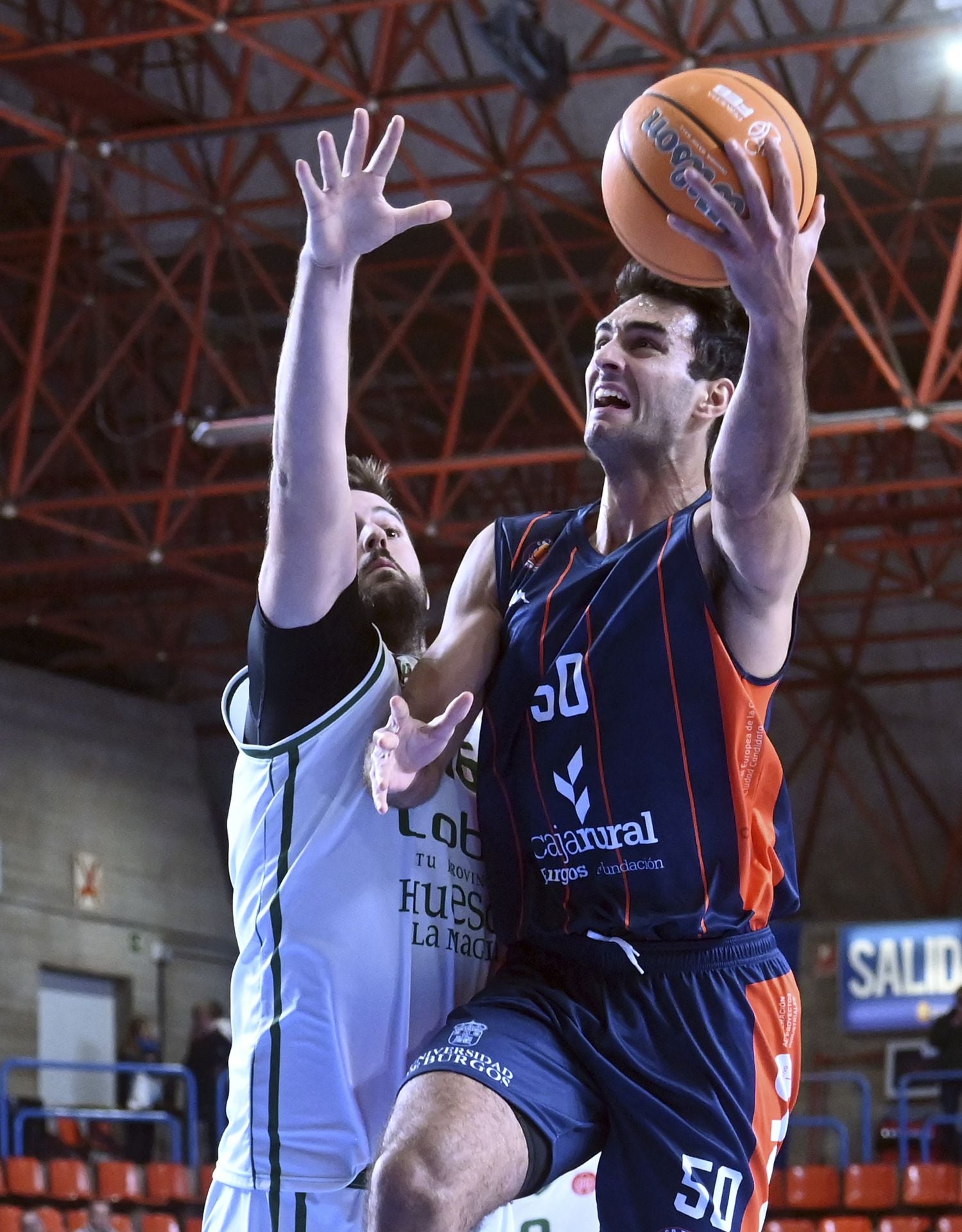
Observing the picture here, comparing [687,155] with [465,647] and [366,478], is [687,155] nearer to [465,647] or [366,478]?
[465,647]

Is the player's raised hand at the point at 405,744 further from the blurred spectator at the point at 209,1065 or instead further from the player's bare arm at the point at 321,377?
the blurred spectator at the point at 209,1065

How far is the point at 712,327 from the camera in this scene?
4.93m

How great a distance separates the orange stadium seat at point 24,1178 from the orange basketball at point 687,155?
1226 cm

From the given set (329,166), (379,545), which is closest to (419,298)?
(379,545)

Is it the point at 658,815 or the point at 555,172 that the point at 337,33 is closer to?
the point at 555,172

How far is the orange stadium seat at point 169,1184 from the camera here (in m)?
15.9

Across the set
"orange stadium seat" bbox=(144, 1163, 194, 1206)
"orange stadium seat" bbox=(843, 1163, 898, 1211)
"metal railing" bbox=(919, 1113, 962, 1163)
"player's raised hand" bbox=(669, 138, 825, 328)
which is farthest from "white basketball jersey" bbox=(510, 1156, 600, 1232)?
"orange stadium seat" bbox=(144, 1163, 194, 1206)

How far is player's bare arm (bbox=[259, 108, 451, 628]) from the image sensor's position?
14.4 ft

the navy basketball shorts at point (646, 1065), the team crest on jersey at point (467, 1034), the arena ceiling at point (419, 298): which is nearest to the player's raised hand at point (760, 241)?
the navy basketball shorts at point (646, 1065)

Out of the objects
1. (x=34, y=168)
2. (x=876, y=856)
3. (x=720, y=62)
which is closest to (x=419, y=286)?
(x=34, y=168)

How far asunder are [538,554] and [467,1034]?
4.29ft

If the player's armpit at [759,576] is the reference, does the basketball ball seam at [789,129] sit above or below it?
above

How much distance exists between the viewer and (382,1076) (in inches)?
184

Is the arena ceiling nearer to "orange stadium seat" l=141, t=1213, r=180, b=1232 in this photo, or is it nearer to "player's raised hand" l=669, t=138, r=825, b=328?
"orange stadium seat" l=141, t=1213, r=180, b=1232
